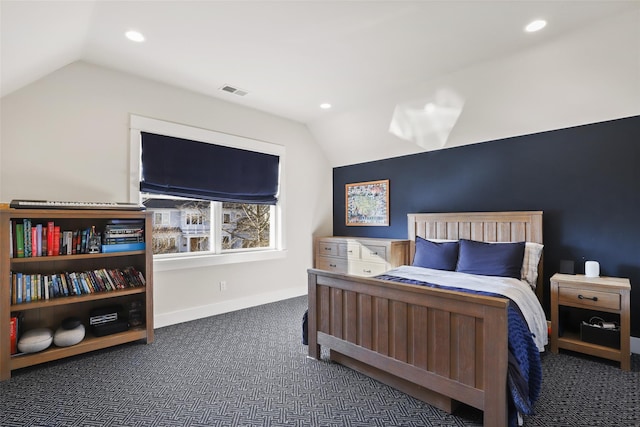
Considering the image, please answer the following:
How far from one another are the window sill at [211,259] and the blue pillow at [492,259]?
250cm

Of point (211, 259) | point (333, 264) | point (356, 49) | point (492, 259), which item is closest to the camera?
point (356, 49)

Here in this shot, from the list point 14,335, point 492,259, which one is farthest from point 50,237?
point 492,259

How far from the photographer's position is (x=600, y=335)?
2.67 metres

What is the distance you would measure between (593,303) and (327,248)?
128 inches

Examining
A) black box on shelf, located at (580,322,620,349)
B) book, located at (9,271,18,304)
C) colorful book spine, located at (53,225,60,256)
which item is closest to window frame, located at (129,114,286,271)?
colorful book spine, located at (53,225,60,256)

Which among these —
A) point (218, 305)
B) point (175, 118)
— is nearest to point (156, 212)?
point (175, 118)

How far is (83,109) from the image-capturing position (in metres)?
3.06

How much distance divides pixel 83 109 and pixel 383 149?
3701 millimetres

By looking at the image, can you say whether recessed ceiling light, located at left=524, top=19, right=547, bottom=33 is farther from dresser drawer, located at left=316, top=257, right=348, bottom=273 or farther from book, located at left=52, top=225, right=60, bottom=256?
book, located at left=52, top=225, right=60, bottom=256

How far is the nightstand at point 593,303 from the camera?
2518 millimetres

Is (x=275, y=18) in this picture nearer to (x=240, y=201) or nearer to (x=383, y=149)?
(x=240, y=201)

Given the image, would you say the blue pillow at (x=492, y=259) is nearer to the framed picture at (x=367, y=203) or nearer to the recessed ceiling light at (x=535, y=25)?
the framed picture at (x=367, y=203)

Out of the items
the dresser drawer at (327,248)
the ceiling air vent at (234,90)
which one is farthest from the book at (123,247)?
the dresser drawer at (327,248)

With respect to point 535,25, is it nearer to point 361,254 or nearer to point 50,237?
point 361,254
